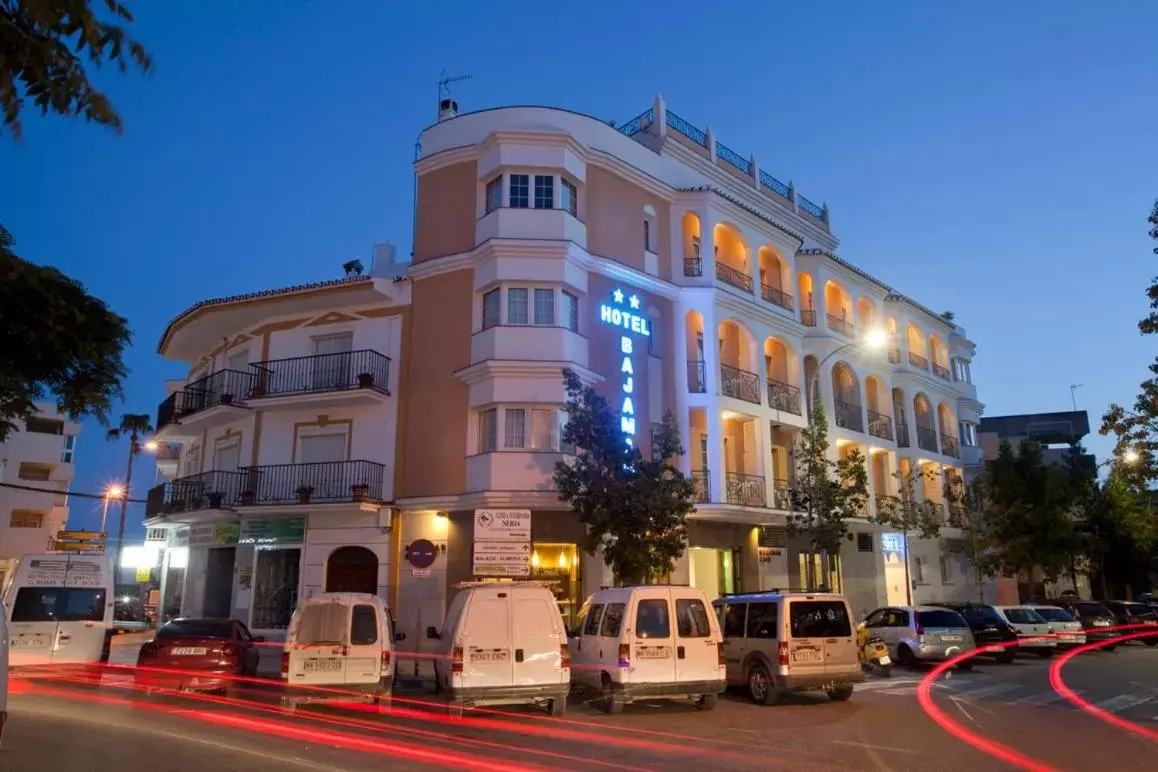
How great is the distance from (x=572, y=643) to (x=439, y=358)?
11.1 m

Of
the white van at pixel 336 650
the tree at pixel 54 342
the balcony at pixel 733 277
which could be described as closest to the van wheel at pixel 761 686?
the white van at pixel 336 650

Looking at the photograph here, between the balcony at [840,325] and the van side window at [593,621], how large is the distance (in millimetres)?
21294

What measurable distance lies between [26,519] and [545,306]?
4856cm

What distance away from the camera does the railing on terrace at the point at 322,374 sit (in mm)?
24609

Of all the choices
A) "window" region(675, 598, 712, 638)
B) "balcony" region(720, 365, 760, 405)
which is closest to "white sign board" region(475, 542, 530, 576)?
"window" region(675, 598, 712, 638)

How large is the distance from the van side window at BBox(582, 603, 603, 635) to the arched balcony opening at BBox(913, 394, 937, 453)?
27762 millimetres

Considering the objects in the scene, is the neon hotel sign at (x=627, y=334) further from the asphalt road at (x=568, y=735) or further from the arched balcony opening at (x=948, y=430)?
the arched balcony opening at (x=948, y=430)

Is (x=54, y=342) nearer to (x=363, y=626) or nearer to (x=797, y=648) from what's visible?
(x=363, y=626)

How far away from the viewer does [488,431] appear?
23.0 m

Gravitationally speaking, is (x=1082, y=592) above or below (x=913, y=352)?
below

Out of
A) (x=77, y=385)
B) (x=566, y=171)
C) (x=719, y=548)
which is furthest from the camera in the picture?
(x=719, y=548)

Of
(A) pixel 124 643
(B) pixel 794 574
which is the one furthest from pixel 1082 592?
(A) pixel 124 643

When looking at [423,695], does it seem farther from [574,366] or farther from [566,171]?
[566,171]

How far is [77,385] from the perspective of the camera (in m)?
9.07
